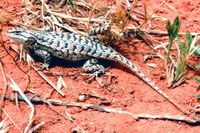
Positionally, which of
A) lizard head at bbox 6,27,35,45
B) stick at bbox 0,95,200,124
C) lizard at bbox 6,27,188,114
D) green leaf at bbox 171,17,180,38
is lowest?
stick at bbox 0,95,200,124

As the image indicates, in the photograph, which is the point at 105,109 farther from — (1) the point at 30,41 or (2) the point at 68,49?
(1) the point at 30,41

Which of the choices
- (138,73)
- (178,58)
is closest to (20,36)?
(138,73)

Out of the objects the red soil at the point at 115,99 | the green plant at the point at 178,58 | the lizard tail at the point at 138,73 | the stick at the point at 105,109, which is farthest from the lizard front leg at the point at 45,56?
the green plant at the point at 178,58

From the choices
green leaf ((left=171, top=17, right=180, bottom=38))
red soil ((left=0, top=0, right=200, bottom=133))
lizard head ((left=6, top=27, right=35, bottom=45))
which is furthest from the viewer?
lizard head ((left=6, top=27, right=35, bottom=45))

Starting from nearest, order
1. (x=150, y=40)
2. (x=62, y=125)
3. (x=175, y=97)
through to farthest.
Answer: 1. (x=62, y=125)
2. (x=175, y=97)
3. (x=150, y=40)

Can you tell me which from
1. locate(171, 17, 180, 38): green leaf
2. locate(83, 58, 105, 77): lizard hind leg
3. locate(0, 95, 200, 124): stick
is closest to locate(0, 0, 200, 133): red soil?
locate(0, 95, 200, 124): stick

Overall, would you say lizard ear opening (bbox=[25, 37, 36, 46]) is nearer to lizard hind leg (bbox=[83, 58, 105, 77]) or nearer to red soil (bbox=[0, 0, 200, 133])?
red soil (bbox=[0, 0, 200, 133])

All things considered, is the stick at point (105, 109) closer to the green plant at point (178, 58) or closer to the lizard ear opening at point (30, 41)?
the green plant at point (178, 58)

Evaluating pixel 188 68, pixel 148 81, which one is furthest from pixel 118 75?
pixel 188 68

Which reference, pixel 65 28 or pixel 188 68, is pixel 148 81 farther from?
pixel 65 28
